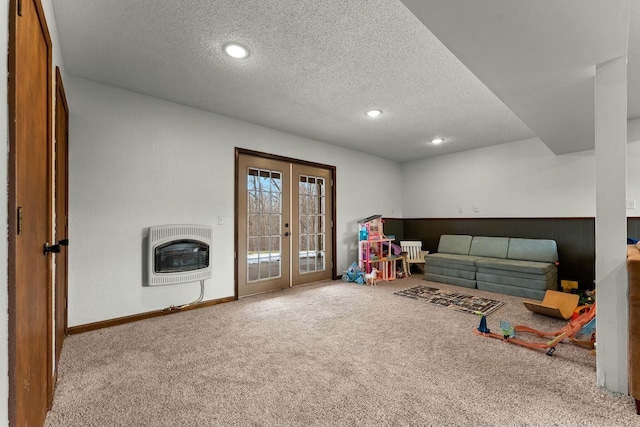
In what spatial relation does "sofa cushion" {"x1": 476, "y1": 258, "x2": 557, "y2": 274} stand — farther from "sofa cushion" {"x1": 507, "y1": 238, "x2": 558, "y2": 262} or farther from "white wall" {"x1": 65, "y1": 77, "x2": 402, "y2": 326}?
"white wall" {"x1": 65, "y1": 77, "x2": 402, "y2": 326}

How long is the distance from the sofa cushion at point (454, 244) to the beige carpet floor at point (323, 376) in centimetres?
224

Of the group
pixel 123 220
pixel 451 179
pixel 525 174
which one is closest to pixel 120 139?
pixel 123 220

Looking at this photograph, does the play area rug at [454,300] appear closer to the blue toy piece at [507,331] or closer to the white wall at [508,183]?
the blue toy piece at [507,331]

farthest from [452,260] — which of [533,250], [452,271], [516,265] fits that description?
[533,250]

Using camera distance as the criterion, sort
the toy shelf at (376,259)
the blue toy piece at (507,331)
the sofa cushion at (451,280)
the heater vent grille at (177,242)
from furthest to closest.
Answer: the toy shelf at (376,259) → the sofa cushion at (451,280) → the heater vent grille at (177,242) → the blue toy piece at (507,331)

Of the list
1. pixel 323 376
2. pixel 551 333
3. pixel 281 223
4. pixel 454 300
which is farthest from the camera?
pixel 281 223

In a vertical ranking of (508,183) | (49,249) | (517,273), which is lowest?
(517,273)

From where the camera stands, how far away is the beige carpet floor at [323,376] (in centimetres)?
156

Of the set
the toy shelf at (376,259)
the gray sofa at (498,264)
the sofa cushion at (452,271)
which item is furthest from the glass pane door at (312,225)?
the gray sofa at (498,264)

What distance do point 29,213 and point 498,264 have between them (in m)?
5.00

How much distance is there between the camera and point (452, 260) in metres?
4.80

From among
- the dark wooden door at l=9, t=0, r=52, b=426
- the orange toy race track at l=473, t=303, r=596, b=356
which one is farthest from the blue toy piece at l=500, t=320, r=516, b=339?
the dark wooden door at l=9, t=0, r=52, b=426

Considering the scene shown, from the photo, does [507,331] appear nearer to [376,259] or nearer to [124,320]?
[376,259]

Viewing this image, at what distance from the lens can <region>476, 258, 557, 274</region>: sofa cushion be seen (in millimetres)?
3943
